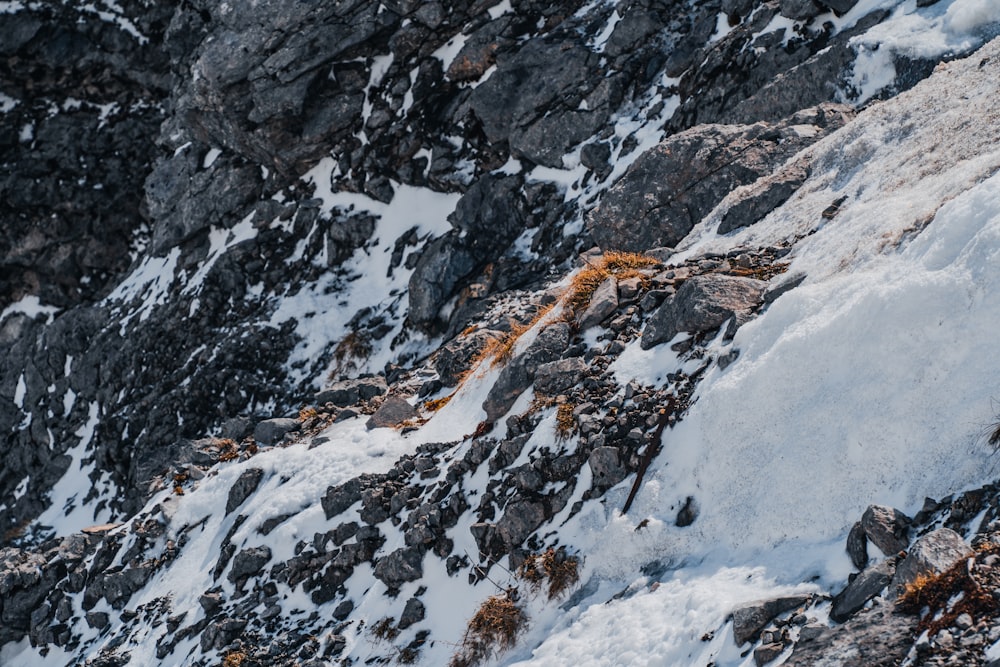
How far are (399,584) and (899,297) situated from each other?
6891 mm

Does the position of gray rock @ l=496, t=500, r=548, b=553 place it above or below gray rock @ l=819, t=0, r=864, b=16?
below

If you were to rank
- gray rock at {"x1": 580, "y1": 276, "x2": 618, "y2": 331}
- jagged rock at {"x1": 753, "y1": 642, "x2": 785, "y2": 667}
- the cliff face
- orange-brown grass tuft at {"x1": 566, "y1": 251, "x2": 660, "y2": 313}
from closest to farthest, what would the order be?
jagged rock at {"x1": 753, "y1": 642, "x2": 785, "y2": 667} < the cliff face < gray rock at {"x1": 580, "y1": 276, "x2": 618, "y2": 331} < orange-brown grass tuft at {"x1": 566, "y1": 251, "x2": 660, "y2": 313}

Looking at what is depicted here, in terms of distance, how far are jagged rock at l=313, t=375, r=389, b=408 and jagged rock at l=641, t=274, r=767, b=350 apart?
29.8 feet

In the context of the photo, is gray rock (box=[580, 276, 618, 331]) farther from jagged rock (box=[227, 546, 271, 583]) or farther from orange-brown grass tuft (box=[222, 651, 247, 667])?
orange-brown grass tuft (box=[222, 651, 247, 667])

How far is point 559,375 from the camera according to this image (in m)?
11.6

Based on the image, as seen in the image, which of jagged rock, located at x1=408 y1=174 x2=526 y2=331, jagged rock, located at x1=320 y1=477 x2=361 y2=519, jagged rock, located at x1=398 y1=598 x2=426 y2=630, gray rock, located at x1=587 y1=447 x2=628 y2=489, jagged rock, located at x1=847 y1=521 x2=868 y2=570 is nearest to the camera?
jagged rock, located at x1=847 y1=521 x2=868 y2=570

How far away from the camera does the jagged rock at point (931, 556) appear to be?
594 cm

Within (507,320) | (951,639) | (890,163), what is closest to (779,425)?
(951,639)

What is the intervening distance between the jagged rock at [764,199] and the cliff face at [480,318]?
0.06 meters

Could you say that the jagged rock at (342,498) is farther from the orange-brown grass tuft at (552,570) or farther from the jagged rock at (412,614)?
the orange-brown grass tuft at (552,570)

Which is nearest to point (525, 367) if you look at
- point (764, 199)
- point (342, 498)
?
point (342, 498)

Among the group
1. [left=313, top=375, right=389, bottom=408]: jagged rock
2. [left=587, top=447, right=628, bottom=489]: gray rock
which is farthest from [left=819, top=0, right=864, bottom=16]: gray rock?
[left=587, top=447, right=628, bottom=489]: gray rock

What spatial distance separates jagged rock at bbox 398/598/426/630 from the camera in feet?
35.3

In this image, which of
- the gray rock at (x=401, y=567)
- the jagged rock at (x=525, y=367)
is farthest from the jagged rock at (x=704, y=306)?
the gray rock at (x=401, y=567)
